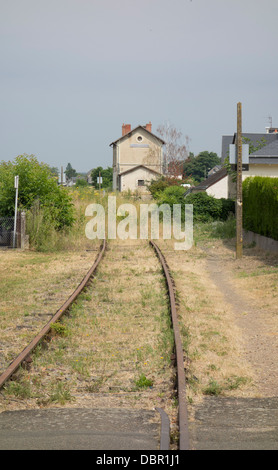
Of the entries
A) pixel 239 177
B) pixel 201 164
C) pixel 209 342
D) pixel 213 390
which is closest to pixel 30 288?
pixel 209 342

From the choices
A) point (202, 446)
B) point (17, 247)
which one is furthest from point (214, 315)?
point (17, 247)

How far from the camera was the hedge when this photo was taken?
699 inches

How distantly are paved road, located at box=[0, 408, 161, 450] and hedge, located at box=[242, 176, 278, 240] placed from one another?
12813 mm

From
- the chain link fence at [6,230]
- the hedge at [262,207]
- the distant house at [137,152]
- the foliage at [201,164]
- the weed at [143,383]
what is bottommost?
the weed at [143,383]

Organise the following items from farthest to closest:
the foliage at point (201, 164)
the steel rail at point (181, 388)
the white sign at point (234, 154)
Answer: the foliage at point (201, 164), the white sign at point (234, 154), the steel rail at point (181, 388)

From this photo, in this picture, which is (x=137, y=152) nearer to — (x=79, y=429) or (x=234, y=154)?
(x=234, y=154)

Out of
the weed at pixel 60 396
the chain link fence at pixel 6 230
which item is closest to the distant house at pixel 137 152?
the chain link fence at pixel 6 230

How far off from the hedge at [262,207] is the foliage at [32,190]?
6850 millimetres

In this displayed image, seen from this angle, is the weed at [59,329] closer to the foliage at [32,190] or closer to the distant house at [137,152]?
the foliage at [32,190]

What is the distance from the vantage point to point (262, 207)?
65.0ft

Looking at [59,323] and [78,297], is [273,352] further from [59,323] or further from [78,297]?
[78,297]

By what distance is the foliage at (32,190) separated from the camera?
2131 cm

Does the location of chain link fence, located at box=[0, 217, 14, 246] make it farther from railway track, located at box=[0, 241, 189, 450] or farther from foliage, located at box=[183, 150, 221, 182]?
foliage, located at box=[183, 150, 221, 182]

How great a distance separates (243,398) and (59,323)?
3493 mm
